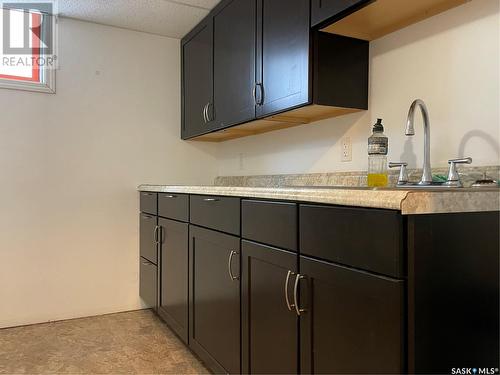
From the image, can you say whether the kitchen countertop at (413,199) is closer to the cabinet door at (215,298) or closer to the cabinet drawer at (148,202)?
the cabinet door at (215,298)

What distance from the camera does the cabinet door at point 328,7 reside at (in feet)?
4.66

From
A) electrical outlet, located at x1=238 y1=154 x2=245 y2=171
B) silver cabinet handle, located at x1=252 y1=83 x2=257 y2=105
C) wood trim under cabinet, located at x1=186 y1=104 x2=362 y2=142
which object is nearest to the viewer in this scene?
wood trim under cabinet, located at x1=186 y1=104 x2=362 y2=142

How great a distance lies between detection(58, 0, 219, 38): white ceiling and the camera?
2479mm

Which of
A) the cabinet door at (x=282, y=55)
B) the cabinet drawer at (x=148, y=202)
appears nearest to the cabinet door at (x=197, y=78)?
the cabinet drawer at (x=148, y=202)

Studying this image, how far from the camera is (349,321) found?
1.03 meters

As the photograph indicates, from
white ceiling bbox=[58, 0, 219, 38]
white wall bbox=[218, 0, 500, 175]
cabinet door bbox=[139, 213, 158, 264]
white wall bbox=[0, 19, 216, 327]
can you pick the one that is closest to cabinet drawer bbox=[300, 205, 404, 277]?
white wall bbox=[218, 0, 500, 175]

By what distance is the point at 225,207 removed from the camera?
5.49 feet

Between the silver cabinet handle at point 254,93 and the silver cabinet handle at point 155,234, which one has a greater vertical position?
the silver cabinet handle at point 254,93

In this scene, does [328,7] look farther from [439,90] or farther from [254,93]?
[254,93]

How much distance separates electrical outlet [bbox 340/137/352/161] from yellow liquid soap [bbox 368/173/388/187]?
0.31 metres

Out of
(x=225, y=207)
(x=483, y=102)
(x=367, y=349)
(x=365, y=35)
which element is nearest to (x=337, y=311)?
(x=367, y=349)

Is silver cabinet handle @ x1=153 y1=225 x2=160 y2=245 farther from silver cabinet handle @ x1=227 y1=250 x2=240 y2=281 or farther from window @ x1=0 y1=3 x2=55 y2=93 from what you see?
window @ x1=0 y1=3 x2=55 y2=93

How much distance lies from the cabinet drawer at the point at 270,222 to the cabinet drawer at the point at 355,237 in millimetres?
53

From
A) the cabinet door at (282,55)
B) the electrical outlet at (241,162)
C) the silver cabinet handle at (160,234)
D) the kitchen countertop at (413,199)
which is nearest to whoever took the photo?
the kitchen countertop at (413,199)
